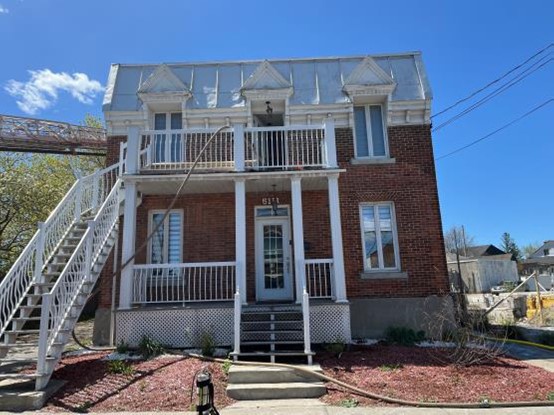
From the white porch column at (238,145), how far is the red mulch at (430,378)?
15.1 ft

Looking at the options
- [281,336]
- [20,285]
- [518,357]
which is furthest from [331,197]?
[20,285]

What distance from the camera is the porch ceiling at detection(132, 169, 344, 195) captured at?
966 centimetres

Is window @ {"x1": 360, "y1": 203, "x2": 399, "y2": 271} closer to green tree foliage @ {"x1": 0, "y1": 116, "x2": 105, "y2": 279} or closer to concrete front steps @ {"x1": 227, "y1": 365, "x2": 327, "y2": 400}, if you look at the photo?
concrete front steps @ {"x1": 227, "y1": 365, "x2": 327, "y2": 400}

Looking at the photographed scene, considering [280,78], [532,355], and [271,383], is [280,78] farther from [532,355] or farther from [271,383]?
[532,355]

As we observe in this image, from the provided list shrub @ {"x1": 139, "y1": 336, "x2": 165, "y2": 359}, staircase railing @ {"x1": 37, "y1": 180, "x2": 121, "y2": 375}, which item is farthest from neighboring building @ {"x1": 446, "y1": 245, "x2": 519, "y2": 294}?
staircase railing @ {"x1": 37, "y1": 180, "x2": 121, "y2": 375}

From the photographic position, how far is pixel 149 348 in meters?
8.48

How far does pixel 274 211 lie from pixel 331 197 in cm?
242

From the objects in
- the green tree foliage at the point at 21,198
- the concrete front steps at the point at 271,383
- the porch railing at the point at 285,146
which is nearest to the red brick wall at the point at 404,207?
the porch railing at the point at 285,146

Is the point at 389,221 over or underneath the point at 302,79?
underneath

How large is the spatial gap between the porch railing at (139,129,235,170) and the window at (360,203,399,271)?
411 cm

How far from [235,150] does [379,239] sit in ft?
15.3

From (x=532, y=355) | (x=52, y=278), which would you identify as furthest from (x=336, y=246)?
(x=52, y=278)

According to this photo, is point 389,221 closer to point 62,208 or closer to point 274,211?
point 274,211

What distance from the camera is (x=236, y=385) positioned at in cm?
668
